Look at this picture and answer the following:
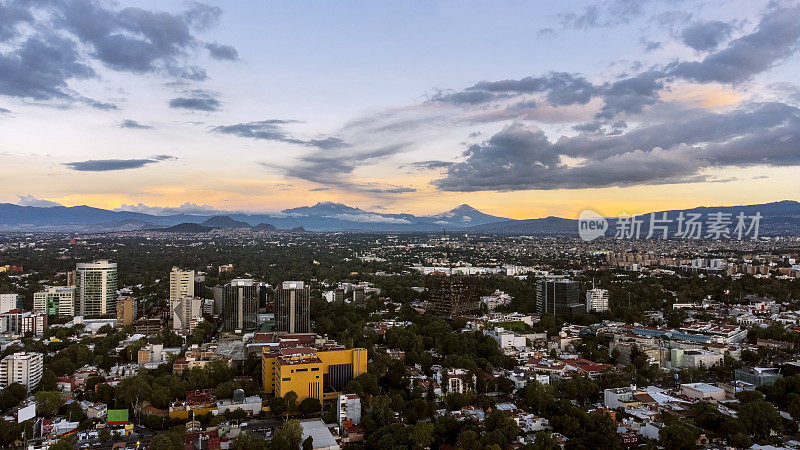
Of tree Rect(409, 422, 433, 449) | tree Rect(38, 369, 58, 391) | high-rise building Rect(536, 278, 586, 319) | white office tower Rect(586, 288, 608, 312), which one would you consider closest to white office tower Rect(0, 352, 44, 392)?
tree Rect(38, 369, 58, 391)

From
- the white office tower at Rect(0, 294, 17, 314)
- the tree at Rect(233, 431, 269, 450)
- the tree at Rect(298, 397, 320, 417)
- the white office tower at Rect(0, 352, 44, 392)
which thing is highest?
the white office tower at Rect(0, 294, 17, 314)

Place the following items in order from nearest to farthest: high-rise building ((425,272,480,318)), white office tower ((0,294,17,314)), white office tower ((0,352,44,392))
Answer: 1. white office tower ((0,352,44,392))
2. white office tower ((0,294,17,314))
3. high-rise building ((425,272,480,318))

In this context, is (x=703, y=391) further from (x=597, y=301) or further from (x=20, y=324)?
(x=20, y=324)

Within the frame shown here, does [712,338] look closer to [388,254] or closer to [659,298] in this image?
[659,298]

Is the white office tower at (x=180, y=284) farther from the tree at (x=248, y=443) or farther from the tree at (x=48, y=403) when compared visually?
the tree at (x=248, y=443)

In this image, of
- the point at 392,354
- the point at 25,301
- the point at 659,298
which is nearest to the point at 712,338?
the point at 659,298

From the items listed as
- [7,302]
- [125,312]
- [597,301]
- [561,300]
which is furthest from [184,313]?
[597,301]

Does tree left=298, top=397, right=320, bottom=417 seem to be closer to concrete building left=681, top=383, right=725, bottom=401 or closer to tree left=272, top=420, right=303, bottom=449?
tree left=272, top=420, right=303, bottom=449
